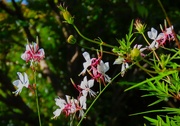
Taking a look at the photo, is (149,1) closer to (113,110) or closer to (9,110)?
(113,110)

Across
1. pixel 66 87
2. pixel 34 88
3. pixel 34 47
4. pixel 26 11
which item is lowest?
pixel 34 88

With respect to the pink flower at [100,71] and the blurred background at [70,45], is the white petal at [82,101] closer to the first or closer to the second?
the pink flower at [100,71]

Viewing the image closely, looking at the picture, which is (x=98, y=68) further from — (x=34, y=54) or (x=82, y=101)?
(x=34, y=54)

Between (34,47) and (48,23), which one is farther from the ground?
(48,23)

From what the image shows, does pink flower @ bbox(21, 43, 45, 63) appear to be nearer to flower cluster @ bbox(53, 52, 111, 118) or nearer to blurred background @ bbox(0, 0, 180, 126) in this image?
flower cluster @ bbox(53, 52, 111, 118)

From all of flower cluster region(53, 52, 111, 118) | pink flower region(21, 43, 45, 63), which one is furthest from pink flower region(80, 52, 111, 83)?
pink flower region(21, 43, 45, 63)

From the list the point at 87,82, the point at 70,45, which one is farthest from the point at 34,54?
the point at 70,45

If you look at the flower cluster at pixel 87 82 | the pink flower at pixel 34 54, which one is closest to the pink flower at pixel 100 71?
the flower cluster at pixel 87 82

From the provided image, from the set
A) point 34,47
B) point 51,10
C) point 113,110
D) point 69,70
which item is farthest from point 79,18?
point 34,47

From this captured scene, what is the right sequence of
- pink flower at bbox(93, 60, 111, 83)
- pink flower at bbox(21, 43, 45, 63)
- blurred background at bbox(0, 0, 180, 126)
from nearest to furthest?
pink flower at bbox(93, 60, 111, 83) < pink flower at bbox(21, 43, 45, 63) < blurred background at bbox(0, 0, 180, 126)
